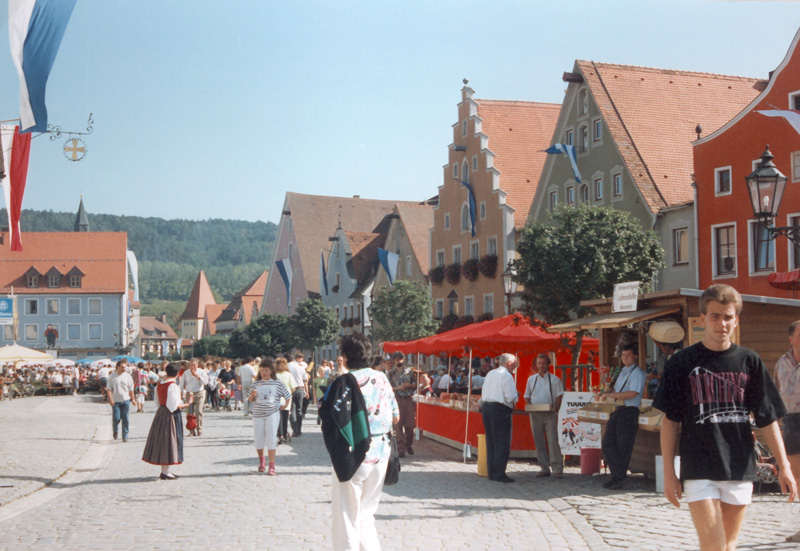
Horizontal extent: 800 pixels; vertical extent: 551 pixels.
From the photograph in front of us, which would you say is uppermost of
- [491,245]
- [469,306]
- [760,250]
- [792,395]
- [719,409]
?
[491,245]

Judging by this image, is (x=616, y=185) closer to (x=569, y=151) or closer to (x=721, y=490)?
(x=569, y=151)

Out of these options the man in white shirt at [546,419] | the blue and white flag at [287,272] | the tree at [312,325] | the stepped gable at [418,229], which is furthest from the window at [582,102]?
the blue and white flag at [287,272]

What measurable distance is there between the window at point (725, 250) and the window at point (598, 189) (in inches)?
290

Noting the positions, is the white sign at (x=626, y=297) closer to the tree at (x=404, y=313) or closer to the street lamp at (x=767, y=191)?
the street lamp at (x=767, y=191)

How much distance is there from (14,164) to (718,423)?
45.2ft

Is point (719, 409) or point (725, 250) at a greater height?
point (725, 250)

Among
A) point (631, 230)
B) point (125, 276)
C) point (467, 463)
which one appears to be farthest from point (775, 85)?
point (125, 276)

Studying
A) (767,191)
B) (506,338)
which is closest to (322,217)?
(506,338)

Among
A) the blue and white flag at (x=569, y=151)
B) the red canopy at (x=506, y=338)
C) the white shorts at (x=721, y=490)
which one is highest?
the blue and white flag at (x=569, y=151)

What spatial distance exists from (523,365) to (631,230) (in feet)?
20.0

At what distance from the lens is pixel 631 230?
25.2 metres

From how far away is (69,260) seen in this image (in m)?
95.2

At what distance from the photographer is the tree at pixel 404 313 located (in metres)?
46.9

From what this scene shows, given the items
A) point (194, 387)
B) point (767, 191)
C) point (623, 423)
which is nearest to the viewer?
point (767, 191)
